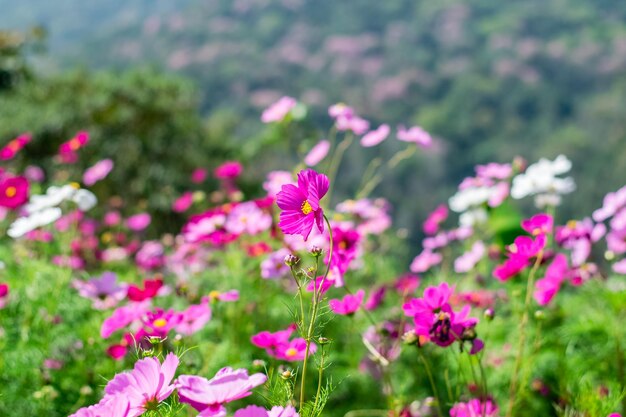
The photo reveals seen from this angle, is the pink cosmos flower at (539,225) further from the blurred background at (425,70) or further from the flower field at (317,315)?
the blurred background at (425,70)

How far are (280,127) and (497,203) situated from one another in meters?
0.78

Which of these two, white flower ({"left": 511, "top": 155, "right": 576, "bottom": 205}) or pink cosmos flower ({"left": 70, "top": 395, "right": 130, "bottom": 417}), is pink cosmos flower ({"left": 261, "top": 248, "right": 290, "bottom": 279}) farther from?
pink cosmos flower ({"left": 70, "top": 395, "right": 130, "bottom": 417})

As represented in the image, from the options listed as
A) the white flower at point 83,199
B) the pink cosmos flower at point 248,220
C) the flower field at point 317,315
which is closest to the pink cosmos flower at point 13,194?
the flower field at point 317,315

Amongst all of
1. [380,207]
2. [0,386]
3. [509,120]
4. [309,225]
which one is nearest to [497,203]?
[380,207]

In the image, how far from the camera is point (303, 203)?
886mm

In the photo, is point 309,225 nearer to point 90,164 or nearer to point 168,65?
→ point 90,164

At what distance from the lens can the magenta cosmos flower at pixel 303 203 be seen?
0.85 m

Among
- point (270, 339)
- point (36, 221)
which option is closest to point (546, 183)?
point (270, 339)

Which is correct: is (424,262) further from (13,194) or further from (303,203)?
(303,203)

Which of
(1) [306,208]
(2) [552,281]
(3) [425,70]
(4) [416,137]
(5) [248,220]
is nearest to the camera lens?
(1) [306,208]

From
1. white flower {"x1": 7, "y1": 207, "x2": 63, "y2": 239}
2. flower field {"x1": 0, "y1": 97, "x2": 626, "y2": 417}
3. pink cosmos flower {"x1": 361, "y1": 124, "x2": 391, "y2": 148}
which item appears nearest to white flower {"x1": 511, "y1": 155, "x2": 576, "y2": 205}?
flower field {"x1": 0, "y1": 97, "x2": 626, "y2": 417}

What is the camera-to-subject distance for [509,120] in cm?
4566

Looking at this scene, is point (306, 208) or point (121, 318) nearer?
point (306, 208)

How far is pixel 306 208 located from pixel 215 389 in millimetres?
256
